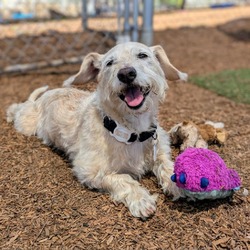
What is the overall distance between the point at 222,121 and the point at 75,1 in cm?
1000

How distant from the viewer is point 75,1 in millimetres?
13773

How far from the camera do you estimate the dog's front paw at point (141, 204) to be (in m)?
3.15

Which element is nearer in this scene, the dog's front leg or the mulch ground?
the mulch ground

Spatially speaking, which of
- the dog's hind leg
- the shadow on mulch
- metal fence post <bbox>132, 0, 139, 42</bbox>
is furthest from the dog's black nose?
the shadow on mulch

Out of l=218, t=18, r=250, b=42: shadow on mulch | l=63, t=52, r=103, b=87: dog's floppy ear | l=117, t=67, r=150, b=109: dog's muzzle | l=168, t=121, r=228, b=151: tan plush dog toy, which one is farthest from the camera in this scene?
l=218, t=18, r=250, b=42: shadow on mulch

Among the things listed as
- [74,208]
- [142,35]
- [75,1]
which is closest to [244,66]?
[142,35]

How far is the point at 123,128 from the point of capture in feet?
11.6

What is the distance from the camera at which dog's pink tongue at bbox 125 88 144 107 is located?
3.25 meters

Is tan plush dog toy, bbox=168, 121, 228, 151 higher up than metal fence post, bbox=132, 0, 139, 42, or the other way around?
tan plush dog toy, bbox=168, 121, 228, 151

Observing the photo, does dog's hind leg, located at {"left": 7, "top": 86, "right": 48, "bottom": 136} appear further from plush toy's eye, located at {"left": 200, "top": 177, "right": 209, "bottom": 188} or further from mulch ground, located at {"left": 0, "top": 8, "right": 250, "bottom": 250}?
plush toy's eye, located at {"left": 200, "top": 177, "right": 209, "bottom": 188}

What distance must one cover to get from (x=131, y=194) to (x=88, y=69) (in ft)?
4.21

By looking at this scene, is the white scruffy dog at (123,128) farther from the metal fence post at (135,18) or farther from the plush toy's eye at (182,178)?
the metal fence post at (135,18)

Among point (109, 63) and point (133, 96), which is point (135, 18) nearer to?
point (109, 63)

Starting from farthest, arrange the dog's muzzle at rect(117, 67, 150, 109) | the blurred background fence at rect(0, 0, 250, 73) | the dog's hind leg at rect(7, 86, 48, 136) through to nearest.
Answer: the blurred background fence at rect(0, 0, 250, 73) → the dog's hind leg at rect(7, 86, 48, 136) → the dog's muzzle at rect(117, 67, 150, 109)
